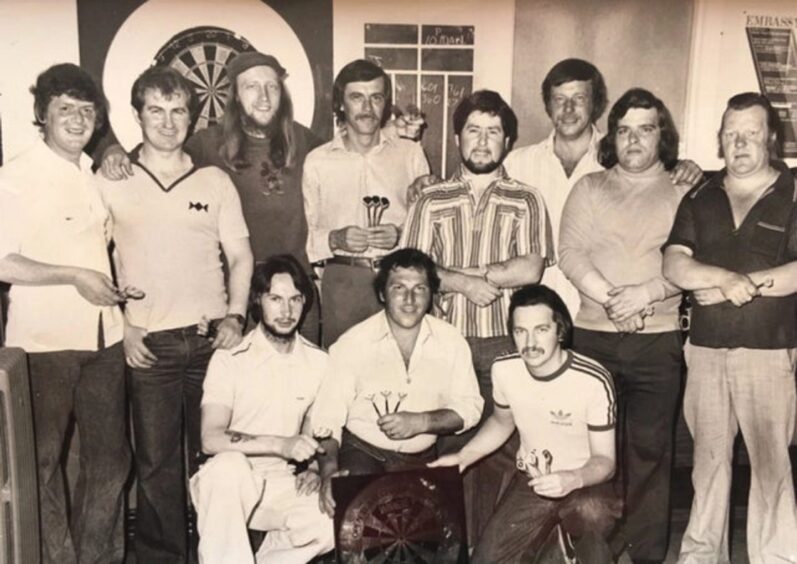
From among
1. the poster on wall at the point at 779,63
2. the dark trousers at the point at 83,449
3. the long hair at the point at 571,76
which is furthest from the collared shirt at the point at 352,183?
the poster on wall at the point at 779,63

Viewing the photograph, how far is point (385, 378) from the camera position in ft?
11.2

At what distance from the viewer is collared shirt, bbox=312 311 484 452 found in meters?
3.39

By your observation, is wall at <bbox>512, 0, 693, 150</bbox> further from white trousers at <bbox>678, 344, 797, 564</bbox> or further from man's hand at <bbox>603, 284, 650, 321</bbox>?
white trousers at <bbox>678, 344, 797, 564</bbox>

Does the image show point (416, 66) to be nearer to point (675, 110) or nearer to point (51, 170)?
point (675, 110)

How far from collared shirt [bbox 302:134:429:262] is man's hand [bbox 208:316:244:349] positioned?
0.35 meters

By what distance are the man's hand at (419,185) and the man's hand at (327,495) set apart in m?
0.98

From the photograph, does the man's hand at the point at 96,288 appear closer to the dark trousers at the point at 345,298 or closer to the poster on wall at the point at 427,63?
the dark trousers at the point at 345,298

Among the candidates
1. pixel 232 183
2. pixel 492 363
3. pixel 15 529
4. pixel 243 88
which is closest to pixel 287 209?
pixel 232 183

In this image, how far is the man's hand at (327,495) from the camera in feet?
10.8

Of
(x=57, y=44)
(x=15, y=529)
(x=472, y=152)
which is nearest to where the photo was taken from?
(x=15, y=529)

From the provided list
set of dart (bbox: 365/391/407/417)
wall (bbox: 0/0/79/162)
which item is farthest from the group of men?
wall (bbox: 0/0/79/162)

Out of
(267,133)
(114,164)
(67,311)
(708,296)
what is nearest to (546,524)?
(708,296)

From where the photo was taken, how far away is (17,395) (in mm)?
3027

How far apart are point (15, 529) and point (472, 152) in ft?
6.33
